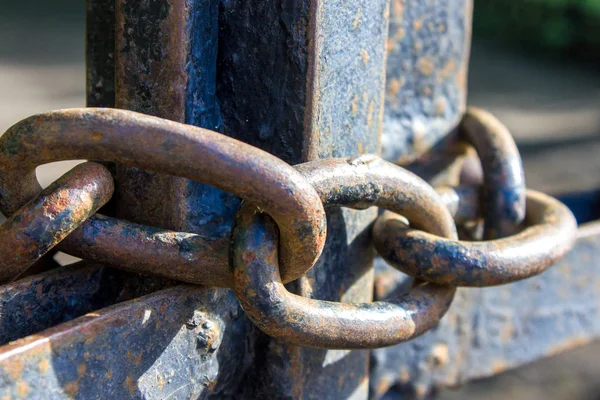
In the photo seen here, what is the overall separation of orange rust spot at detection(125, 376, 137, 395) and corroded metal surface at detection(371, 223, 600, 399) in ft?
1.35

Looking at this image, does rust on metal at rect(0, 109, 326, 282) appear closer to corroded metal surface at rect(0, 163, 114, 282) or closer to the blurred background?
corroded metal surface at rect(0, 163, 114, 282)

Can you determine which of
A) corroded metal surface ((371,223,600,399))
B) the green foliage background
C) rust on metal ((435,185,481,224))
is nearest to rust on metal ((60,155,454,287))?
rust on metal ((435,185,481,224))

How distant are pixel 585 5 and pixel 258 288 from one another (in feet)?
23.2

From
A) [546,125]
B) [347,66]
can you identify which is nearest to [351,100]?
[347,66]

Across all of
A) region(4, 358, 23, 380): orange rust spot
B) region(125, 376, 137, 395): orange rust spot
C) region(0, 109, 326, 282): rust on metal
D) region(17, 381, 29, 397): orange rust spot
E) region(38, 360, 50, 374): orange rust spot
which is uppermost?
region(0, 109, 326, 282): rust on metal

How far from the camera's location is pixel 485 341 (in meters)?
1.07

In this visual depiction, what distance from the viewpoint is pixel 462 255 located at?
2.44ft

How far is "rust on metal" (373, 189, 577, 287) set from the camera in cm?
75

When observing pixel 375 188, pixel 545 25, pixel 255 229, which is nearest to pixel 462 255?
pixel 375 188

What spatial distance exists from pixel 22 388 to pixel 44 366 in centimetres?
2

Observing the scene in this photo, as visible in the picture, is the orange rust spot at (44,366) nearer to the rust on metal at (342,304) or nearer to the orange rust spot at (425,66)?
the rust on metal at (342,304)

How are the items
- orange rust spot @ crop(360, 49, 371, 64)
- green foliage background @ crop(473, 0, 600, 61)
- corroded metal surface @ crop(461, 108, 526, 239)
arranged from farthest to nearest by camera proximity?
green foliage background @ crop(473, 0, 600, 61) < corroded metal surface @ crop(461, 108, 526, 239) < orange rust spot @ crop(360, 49, 371, 64)

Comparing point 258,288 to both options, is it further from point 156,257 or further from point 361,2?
point 361,2

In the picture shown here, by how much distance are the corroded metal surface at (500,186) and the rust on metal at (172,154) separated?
379 mm
